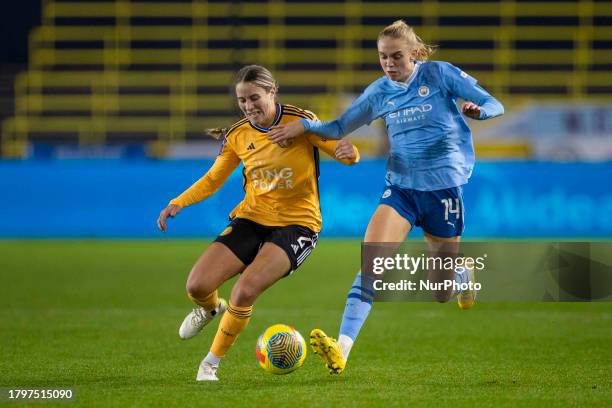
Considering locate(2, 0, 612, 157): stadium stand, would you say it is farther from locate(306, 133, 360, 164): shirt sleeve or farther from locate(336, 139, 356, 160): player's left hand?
locate(336, 139, 356, 160): player's left hand

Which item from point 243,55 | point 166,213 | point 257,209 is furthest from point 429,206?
point 243,55

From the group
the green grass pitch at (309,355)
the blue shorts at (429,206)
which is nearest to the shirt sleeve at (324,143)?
the blue shorts at (429,206)

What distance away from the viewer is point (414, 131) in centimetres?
672

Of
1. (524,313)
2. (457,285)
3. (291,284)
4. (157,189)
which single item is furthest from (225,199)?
(457,285)

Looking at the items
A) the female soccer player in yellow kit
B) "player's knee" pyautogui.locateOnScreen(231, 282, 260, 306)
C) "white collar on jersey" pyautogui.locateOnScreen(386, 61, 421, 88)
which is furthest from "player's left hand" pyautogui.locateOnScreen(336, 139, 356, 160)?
"player's knee" pyautogui.locateOnScreen(231, 282, 260, 306)

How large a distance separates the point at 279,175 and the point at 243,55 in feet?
Result: 62.0

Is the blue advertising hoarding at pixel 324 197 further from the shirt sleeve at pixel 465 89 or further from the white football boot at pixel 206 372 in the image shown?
the white football boot at pixel 206 372

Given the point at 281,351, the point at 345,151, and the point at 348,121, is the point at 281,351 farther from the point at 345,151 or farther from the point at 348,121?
the point at 348,121

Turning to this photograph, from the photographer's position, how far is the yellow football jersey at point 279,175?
6.61 m

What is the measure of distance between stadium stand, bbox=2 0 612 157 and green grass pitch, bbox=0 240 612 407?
12.3 meters

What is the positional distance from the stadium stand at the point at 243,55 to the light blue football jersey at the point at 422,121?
17.7 metres

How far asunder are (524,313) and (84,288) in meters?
5.00

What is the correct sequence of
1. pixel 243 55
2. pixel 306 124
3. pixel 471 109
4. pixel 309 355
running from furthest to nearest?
pixel 243 55
pixel 309 355
pixel 306 124
pixel 471 109

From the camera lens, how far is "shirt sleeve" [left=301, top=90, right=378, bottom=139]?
21.5 feet
